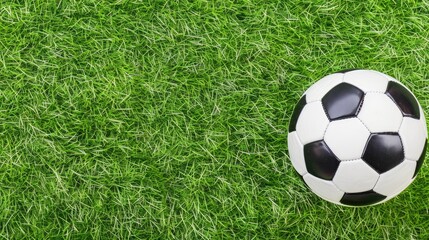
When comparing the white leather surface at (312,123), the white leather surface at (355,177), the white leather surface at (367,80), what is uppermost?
the white leather surface at (367,80)

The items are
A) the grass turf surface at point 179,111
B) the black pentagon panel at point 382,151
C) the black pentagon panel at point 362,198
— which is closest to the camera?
the black pentagon panel at point 382,151

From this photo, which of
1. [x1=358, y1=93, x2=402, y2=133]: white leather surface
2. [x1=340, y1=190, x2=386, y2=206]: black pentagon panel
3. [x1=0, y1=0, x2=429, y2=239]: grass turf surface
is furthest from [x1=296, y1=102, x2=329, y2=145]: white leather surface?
[x1=0, y1=0, x2=429, y2=239]: grass turf surface

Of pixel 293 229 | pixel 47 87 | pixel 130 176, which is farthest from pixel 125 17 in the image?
pixel 293 229

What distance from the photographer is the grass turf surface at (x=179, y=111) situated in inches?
116

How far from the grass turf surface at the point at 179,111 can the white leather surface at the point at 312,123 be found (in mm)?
581

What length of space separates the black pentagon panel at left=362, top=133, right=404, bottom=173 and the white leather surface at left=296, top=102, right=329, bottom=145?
0.75ft

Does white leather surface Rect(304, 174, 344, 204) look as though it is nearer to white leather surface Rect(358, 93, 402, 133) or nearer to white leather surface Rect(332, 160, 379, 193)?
white leather surface Rect(332, 160, 379, 193)

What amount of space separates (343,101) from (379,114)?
0.18 m

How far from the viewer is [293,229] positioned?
2932mm

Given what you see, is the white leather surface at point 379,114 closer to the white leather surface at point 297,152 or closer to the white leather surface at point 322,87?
the white leather surface at point 322,87

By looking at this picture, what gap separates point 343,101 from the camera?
2312mm

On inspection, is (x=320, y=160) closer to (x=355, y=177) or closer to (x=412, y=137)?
(x=355, y=177)

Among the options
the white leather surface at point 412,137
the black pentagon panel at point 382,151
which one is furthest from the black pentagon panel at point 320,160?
the white leather surface at point 412,137

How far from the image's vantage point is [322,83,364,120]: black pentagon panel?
228 centimetres
